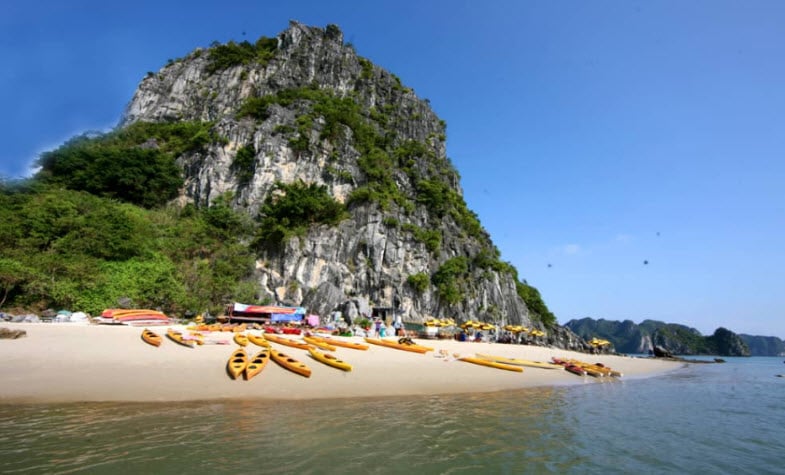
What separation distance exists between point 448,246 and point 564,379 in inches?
1403

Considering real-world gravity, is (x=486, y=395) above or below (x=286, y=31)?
below

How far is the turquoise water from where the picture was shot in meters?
5.54

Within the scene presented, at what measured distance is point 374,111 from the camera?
205 ft

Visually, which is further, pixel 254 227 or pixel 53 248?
pixel 254 227

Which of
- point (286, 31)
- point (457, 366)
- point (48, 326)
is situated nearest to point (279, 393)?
point (457, 366)

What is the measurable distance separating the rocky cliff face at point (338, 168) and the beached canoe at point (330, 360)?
17.0m

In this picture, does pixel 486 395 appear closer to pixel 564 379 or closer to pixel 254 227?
pixel 564 379

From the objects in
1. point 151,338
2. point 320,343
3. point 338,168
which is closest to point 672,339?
point 338,168

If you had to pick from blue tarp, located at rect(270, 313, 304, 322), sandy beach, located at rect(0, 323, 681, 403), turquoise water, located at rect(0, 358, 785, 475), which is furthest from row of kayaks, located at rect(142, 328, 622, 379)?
blue tarp, located at rect(270, 313, 304, 322)

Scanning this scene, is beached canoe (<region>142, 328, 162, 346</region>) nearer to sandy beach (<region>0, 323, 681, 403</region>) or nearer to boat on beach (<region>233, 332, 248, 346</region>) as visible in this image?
sandy beach (<region>0, 323, 681, 403</region>)

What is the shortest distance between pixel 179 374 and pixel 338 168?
3896cm

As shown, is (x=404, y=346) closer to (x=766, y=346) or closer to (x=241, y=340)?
(x=241, y=340)

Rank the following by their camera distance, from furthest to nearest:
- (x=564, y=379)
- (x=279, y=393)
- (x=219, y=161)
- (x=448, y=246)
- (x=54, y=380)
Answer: (x=448, y=246) → (x=219, y=161) → (x=564, y=379) → (x=279, y=393) → (x=54, y=380)

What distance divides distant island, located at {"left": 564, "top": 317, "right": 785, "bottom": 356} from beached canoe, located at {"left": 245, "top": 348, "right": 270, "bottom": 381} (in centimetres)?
5806
